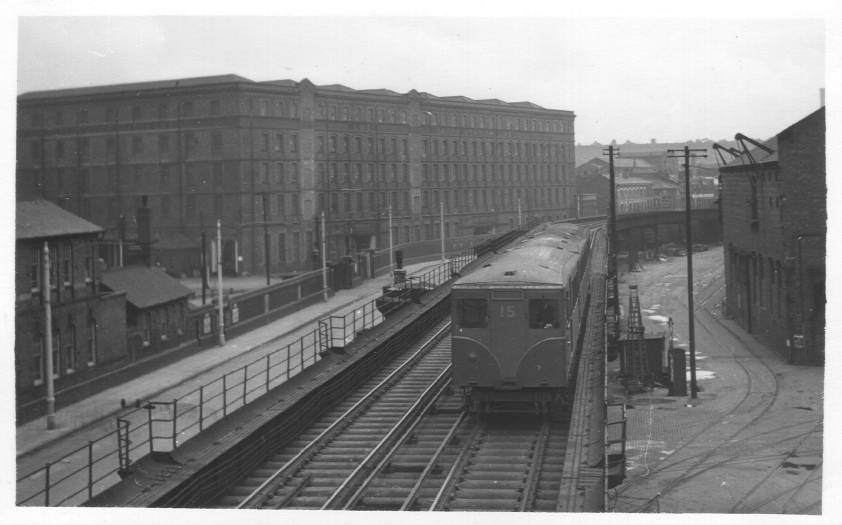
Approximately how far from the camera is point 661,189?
121 metres

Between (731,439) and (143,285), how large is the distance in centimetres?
2682

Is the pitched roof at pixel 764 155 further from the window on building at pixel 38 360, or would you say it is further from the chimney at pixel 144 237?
the chimney at pixel 144 237

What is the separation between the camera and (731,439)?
1031 inches

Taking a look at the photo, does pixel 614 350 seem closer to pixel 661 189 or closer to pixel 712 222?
pixel 712 222

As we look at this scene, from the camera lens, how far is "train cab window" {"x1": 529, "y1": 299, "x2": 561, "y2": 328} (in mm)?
20203

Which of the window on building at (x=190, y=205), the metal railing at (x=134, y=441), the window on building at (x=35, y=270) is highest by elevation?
the window on building at (x=190, y=205)

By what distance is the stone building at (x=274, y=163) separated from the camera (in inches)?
2180

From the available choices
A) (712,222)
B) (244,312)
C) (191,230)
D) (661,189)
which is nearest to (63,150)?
(191,230)

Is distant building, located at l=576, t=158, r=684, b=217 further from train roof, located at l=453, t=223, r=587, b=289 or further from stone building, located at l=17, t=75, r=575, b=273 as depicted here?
train roof, located at l=453, t=223, r=587, b=289

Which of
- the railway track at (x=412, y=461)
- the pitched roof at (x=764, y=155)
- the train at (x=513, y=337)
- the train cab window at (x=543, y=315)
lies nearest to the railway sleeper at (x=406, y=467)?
the railway track at (x=412, y=461)

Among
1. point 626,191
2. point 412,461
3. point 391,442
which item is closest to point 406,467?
point 412,461

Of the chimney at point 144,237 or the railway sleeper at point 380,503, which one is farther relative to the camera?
the chimney at point 144,237

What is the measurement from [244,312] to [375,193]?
24.1 m

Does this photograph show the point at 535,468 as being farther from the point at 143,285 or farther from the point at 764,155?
the point at 143,285
